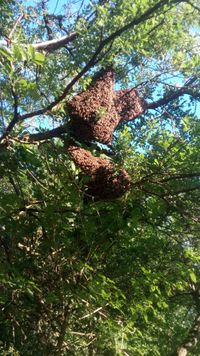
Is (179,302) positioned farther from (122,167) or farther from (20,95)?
(20,95)

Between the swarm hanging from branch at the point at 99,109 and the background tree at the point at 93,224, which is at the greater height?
the swarm hanging from branch at the point at 99,109

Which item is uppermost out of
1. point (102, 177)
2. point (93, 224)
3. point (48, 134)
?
point (48, 134)

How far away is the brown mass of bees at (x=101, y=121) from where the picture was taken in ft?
12.8

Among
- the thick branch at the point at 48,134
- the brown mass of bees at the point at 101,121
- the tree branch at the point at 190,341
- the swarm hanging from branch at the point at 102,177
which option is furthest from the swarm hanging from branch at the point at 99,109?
the tree branch at the point at 190,341

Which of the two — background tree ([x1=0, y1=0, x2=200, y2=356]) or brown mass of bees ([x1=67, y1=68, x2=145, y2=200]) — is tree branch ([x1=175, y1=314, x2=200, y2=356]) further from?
brown mass of bees ([x1=67, y1=68, x2=145, y2=200])

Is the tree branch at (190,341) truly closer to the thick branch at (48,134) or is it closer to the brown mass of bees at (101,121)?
the brown mass of bees at (101,121)

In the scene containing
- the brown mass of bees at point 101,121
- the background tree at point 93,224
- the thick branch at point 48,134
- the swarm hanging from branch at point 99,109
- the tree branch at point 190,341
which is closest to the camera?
the background tree at point 93,224

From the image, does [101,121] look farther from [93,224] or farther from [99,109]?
[93,224]

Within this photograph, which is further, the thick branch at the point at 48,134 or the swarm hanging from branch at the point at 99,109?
the swarm hanging from branch at the point at 99,109

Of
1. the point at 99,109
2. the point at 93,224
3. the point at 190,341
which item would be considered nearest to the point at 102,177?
the point at 93,224

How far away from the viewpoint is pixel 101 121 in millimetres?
5191

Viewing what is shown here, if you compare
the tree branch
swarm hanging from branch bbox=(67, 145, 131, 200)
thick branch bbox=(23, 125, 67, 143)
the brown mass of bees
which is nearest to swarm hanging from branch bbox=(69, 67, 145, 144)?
the brown mass of bees

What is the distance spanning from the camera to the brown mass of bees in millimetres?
3898

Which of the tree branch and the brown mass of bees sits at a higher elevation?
the brown mass of bees
